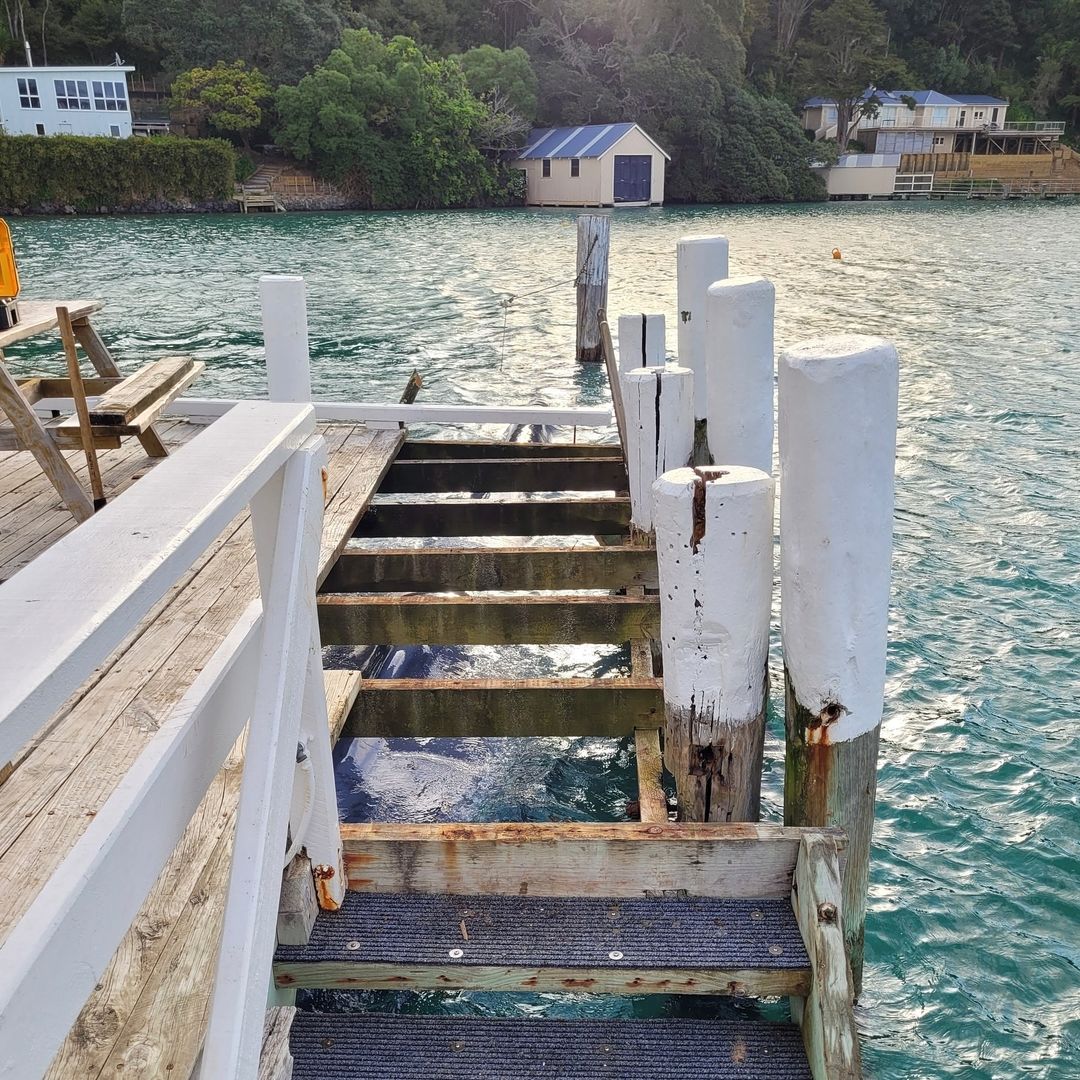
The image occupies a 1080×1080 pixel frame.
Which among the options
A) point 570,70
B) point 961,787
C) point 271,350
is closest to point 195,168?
point 570,70

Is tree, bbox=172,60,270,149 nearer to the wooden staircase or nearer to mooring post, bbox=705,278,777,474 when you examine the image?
mooring post, bbox=705,278,777,474

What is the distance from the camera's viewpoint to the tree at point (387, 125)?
174 ft

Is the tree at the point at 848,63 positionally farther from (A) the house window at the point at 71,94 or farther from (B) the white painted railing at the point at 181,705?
(B) the white painted railing at the point at 181,705

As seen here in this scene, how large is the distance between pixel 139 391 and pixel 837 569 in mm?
4318

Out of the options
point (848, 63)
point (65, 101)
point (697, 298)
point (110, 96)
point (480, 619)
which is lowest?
point (480, 619)

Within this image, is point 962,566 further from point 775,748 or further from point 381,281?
point 381,281

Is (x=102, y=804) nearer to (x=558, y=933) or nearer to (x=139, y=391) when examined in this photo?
(x=558, y=933)

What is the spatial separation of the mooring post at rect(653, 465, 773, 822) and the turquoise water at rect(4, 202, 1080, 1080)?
4.54 ft

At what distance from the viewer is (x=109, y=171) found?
47.3 metres

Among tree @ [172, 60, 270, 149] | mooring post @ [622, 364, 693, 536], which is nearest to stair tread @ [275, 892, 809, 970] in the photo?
mooring post @ [622, 364, 693, 536]

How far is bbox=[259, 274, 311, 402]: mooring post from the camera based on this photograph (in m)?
6.70

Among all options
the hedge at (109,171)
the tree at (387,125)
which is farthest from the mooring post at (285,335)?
the tree at (387,125)

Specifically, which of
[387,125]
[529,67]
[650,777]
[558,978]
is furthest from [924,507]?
[529,67]

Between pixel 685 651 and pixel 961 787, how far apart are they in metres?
3.13
